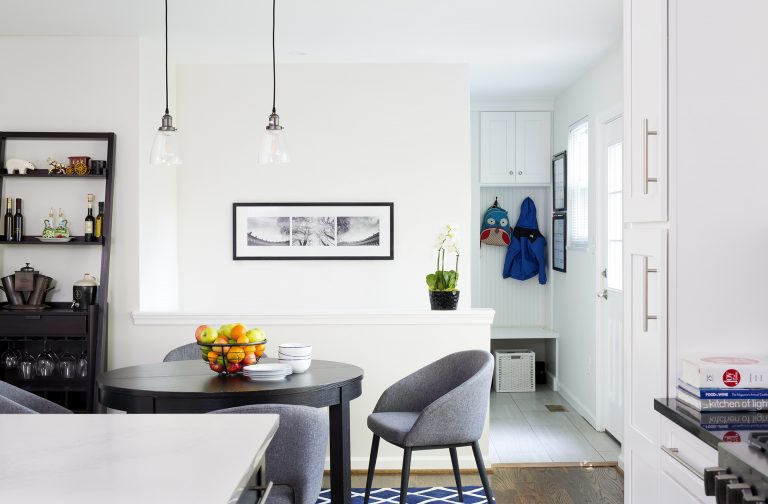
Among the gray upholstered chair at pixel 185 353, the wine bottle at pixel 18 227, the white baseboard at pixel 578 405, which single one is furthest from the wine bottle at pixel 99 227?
the white baseboard at pixel 578 405

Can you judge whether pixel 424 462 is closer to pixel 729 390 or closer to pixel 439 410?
pixel 439 410

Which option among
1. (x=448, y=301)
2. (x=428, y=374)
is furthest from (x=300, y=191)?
(x=428, y=374)

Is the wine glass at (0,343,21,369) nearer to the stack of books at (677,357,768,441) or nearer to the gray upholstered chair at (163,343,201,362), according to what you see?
the gray upholstered chair at (163,343,201,362)

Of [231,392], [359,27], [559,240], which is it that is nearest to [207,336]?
[231,392]

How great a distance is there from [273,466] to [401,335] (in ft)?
6.40

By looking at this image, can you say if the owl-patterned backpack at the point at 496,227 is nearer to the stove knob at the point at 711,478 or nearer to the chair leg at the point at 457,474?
the chair leg at the point at 457,474

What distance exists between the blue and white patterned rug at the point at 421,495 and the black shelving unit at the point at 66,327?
4.73 ft

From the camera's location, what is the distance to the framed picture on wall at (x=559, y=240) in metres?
6.52

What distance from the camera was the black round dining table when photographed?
3.08 m

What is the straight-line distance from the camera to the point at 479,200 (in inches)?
281

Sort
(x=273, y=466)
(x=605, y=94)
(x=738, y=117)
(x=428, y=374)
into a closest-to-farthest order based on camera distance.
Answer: (x=738, y=117) < (x=273, y=466) < (x=428, y=374) < (x=605, y=94)

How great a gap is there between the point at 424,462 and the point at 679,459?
2492mm

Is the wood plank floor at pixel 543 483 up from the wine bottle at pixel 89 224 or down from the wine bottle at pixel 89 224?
down

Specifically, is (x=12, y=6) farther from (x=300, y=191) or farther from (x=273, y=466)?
(x=273, y=466)
